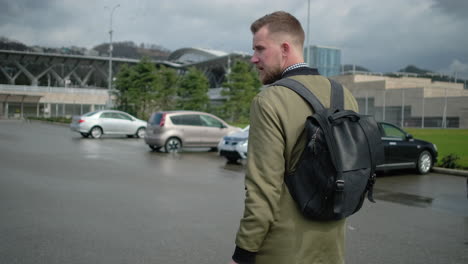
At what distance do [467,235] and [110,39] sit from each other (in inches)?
1851

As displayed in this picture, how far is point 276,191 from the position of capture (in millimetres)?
1853

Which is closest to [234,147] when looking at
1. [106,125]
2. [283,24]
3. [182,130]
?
[182,130]

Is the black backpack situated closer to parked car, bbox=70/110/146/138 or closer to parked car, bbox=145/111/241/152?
parked car, bbox=145/111/241/152

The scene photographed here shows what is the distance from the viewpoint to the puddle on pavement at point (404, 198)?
26.7ft

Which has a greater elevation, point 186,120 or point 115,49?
point 115,49

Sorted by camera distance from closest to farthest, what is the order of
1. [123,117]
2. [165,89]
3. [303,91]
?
1. [303,91]
2. [123,117]
3. [165,89]

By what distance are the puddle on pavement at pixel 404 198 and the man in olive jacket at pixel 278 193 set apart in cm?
666

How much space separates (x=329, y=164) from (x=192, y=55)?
109790mm

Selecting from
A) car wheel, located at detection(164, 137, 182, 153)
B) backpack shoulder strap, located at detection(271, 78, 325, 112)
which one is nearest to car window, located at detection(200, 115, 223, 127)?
car wheel, located at detection(164, 137, 182, 153)

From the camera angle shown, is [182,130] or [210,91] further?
[210,91]

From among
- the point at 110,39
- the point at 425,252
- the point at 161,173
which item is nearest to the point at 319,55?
the point at 110,39

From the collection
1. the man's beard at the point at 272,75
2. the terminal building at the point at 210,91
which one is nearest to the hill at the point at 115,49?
the terminal building at the point at 210,91

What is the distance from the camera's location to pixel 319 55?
270ft

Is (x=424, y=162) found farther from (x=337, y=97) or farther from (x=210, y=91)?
(x=210, y=91)
